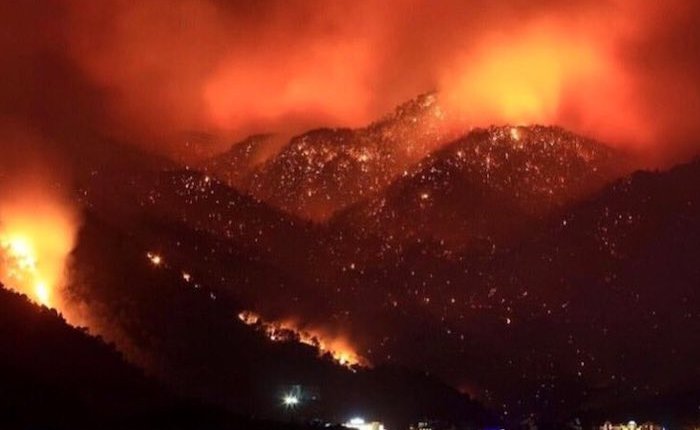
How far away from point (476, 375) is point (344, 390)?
24.6 meters

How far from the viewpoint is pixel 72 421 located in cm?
3297

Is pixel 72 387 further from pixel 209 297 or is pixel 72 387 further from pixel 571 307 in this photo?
pixel 571 307

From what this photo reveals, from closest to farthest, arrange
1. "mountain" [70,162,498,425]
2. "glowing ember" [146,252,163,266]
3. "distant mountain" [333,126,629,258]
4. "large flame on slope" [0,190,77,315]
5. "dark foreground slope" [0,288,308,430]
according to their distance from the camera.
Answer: "dark foreground slope" [0,288,308,430] → "large flame on slope" [0,190,77,315] → "mountain" [70,162,498,425] → "glowing ember" [146,252,163,266] → "distant mountain" [333,126,629,258]

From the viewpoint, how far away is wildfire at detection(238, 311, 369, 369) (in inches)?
2530

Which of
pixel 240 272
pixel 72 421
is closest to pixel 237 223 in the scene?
pixel 240 272

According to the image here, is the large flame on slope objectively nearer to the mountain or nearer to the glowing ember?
the mountain

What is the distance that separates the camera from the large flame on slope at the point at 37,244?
170 feet

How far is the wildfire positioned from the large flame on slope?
12.5 metres

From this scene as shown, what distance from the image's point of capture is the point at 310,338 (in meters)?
68.2

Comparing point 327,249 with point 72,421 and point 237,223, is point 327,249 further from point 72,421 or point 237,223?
point 72,421

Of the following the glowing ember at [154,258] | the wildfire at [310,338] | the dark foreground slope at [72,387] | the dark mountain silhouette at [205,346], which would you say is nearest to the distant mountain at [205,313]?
the dark mountain silhouette at [205,346]

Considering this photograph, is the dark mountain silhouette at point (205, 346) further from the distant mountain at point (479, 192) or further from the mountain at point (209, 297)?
the distant mountain at point (479, 192)

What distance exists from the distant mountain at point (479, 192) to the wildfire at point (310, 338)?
66.9 feet

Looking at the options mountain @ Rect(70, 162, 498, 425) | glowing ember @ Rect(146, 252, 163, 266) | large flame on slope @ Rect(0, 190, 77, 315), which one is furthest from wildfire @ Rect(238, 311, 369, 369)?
large flame on slope @ Rect(0, 190, 77, 315)
